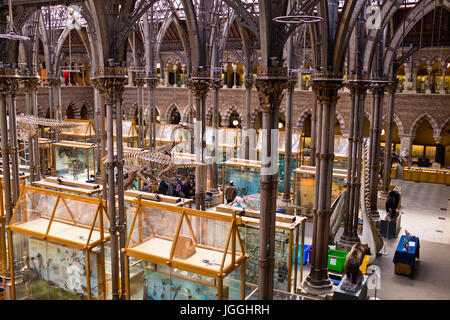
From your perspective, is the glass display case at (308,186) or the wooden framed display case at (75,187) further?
the glass display case at (308,186)

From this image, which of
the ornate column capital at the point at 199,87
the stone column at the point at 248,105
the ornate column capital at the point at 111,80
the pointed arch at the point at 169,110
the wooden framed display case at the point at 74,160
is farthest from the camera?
the pointed arch at the point at 169,110

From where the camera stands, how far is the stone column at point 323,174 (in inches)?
326

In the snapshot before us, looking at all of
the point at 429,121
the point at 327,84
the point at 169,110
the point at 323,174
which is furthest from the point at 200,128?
the point at 169,110

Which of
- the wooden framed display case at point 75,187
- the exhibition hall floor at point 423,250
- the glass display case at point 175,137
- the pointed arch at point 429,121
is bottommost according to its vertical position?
the exhibition hall floor at point 423,250

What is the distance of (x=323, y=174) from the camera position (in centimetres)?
854

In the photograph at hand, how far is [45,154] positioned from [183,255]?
14.9m

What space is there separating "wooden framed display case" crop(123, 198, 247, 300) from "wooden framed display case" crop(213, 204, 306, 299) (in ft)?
2.87

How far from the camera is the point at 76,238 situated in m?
7.81

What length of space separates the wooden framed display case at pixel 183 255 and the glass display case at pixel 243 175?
790cm

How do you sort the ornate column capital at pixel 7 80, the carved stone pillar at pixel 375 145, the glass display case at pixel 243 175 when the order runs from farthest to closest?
1. the glass display case at pixel 243 175
2. the carved stone pillar at pixel 375 145
3. the ornate column capital at pixel 7 80

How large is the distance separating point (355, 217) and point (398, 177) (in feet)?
35.5

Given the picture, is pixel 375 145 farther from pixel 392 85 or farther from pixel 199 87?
pixel 199 87

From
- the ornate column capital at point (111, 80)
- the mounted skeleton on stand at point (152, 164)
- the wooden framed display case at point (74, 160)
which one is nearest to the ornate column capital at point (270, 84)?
the ornate column capital at point (111, 80)

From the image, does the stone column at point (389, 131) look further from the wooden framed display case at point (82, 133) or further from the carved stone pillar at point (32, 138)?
the wooden framed display case at point (82, 133)
